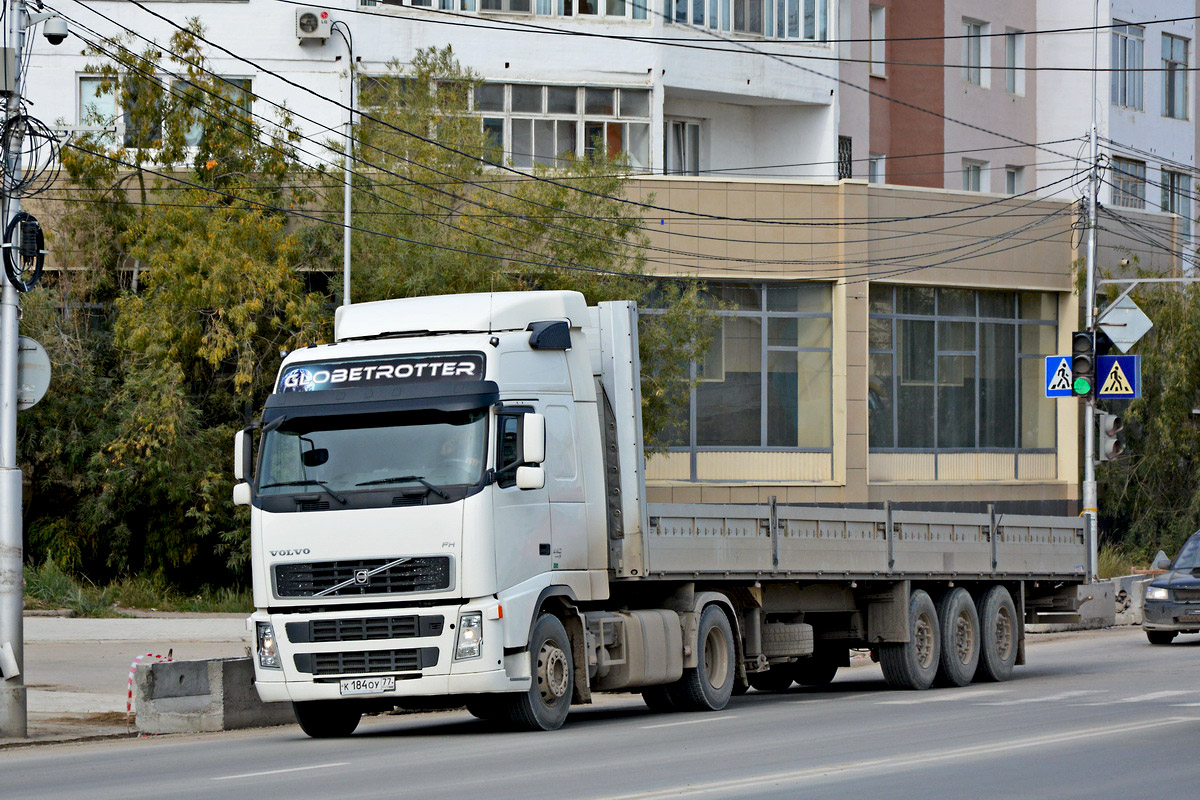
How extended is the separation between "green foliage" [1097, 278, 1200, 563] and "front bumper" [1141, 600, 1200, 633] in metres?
15.1

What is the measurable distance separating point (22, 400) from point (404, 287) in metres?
13.6

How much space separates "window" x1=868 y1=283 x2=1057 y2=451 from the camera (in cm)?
3766

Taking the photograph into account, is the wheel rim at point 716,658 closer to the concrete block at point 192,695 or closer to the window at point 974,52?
the concrete block at point 192,695

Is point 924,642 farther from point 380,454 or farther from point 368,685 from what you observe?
point 380,454

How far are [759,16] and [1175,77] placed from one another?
16.1 meters

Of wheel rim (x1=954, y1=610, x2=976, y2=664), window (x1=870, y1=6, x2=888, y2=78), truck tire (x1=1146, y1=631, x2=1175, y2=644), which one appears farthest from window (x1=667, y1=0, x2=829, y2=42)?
wheel rim (x1=954, y1=610, x2=976, y2=664)

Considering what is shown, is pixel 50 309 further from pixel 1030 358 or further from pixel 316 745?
pixel 1030 358

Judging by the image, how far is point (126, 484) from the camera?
30.0m

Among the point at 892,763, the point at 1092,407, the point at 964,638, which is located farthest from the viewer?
the point at 1092,407

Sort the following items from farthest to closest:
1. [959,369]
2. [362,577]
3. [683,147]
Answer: [959,369] < [683,147] < [362,577]

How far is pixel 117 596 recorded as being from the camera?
98.3 ft

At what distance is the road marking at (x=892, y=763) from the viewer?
34.3ft

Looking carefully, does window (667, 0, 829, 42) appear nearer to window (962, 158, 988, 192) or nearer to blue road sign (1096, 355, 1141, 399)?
window (962, 158, 988, 192)

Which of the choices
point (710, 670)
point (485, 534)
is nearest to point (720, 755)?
point (485, 534)
